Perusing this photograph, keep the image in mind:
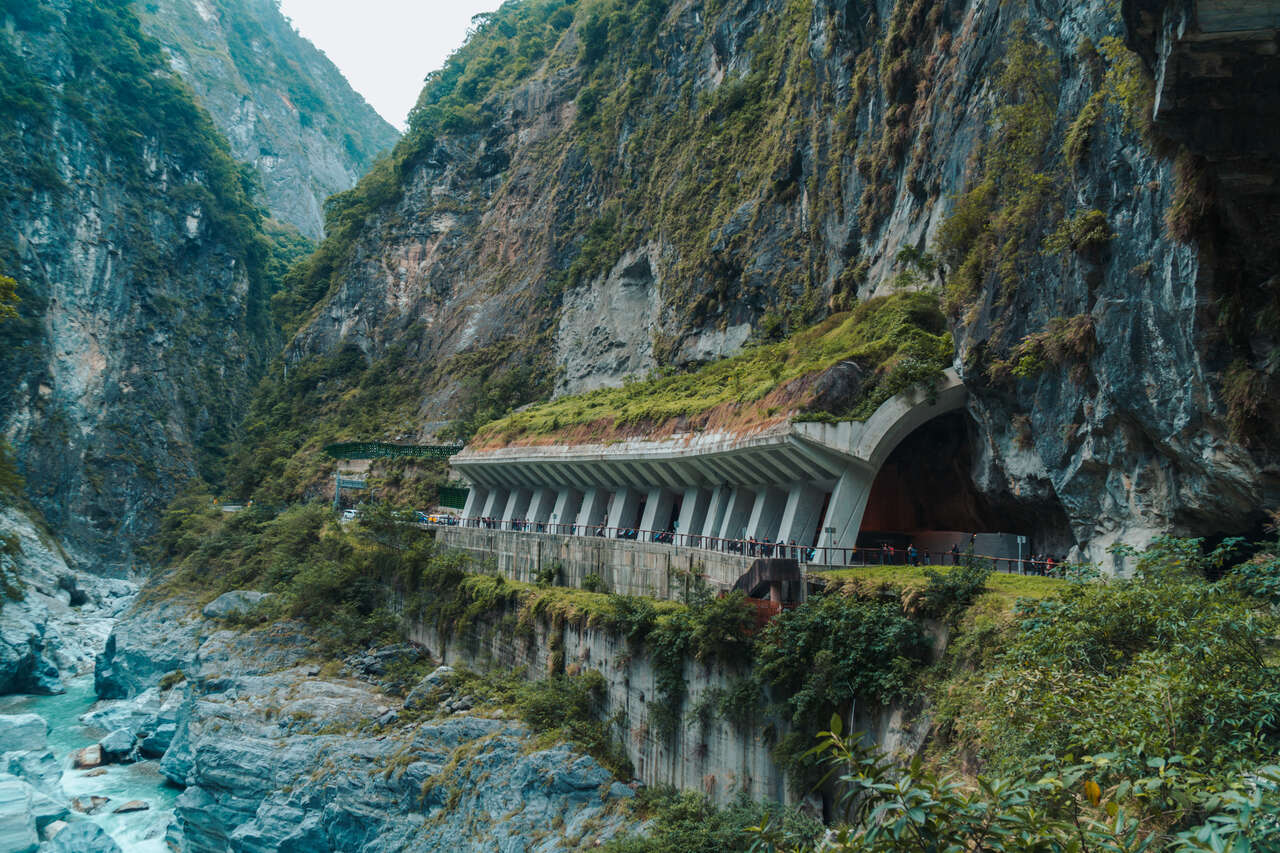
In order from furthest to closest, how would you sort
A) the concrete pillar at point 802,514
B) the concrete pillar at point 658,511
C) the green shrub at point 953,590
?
the concrete pillar at point 658,511 → the concrete pillar at point 802,514 → the green shrub at point 953,590

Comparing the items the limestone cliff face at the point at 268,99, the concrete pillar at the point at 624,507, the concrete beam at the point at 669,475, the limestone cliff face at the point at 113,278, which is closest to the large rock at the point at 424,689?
the concrete pillar at the point at 624,507

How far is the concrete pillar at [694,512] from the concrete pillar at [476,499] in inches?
679

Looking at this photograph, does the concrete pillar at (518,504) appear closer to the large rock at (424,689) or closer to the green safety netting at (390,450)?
the large rock at (424,689)

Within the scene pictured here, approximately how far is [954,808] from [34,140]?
86.0m

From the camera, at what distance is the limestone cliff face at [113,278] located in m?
64.6

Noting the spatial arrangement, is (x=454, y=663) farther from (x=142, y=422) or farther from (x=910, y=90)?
(x=142, y=422)

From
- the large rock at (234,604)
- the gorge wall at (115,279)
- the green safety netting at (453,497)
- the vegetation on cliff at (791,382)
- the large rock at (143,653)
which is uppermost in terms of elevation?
the gorge wall at (115,279)

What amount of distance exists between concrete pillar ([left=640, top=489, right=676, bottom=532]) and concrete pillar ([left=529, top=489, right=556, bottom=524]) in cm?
838

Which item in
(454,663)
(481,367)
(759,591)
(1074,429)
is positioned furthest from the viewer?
(481,367)

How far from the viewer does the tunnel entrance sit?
20.6 m

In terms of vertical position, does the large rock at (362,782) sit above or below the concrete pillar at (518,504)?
below

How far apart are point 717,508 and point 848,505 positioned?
5929 millimetres

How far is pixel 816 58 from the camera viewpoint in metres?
35.6

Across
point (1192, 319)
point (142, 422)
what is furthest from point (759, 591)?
point (142, 422)
